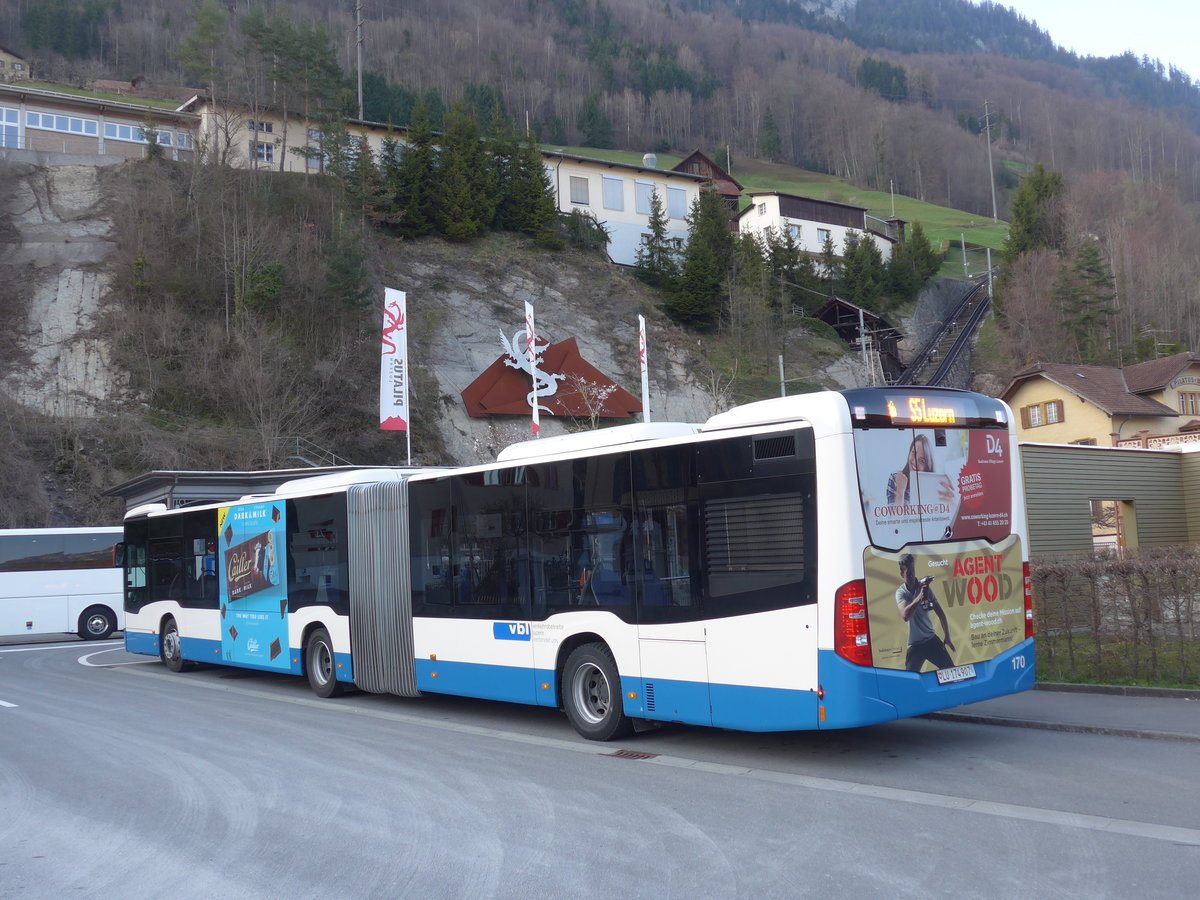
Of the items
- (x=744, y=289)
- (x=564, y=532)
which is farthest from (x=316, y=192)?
(x=564, y=532)

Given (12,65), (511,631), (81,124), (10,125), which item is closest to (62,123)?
(81,124)

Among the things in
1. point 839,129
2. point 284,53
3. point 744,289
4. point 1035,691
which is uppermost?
point 839,129

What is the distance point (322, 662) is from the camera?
15367 mm

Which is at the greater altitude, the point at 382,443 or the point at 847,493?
the point at 382,443

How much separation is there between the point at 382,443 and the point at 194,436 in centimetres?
784

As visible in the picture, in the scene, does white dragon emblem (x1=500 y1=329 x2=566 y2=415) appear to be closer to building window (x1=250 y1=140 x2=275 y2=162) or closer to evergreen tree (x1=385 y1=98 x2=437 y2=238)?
evergreen tree (x1=385 y1=98 x2=437 y2=238)

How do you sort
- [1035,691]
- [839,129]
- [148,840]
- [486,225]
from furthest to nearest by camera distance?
[839,129], [486,225], [1035,691], [148,840]

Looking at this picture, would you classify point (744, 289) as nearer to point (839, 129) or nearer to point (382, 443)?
point (382, 443)

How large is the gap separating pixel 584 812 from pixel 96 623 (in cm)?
2648

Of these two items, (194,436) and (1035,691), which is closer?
(1035,691)

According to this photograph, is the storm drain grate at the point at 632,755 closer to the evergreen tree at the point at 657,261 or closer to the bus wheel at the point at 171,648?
the bus wheel at the point at 171,648

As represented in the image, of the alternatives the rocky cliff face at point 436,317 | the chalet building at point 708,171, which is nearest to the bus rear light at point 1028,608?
the rocky cliff face at point 436,317

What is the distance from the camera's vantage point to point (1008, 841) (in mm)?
6508

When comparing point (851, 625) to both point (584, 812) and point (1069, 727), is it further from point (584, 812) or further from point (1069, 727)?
point (1069, 727)
